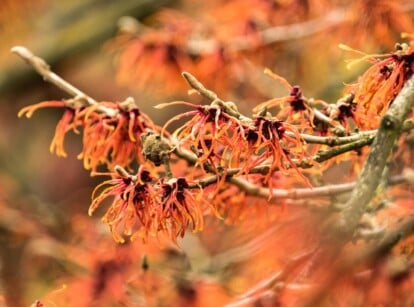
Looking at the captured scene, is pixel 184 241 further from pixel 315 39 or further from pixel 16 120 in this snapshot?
pixel 16 120

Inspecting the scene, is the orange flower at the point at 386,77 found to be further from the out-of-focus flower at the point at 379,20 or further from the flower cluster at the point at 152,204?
the out-of-focus flower at the point at 379,20

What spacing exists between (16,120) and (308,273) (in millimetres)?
3960

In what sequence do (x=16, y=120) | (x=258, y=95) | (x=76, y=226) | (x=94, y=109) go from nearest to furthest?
(x=94, y=109), (x=76, y=226), (x=258, y=95), (x=16, y=120)

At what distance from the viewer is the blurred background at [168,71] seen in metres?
2.01

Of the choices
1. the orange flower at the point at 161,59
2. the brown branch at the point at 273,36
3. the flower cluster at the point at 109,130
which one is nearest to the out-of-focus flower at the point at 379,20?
the brown branch at the point at 273,36

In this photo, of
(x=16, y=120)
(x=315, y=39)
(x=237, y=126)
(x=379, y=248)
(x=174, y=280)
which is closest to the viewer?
(x=379, y=248)

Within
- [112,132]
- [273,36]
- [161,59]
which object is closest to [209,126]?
[112,132]

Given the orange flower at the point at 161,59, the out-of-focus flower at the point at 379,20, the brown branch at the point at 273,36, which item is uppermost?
the brown branch at the point at 273,36

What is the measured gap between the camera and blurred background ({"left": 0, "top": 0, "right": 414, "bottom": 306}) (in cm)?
201

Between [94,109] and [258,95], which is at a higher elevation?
[258,95]

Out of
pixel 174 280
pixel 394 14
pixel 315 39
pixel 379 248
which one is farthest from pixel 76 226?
pixel 379 248

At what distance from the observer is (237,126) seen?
1.23m

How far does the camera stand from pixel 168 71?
234 cm

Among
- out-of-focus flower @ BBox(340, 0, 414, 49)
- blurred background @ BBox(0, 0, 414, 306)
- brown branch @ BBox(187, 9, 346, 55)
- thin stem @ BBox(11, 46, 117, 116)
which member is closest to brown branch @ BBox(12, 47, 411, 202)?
thin stem @ BBox(11, 46, 117, 116)
